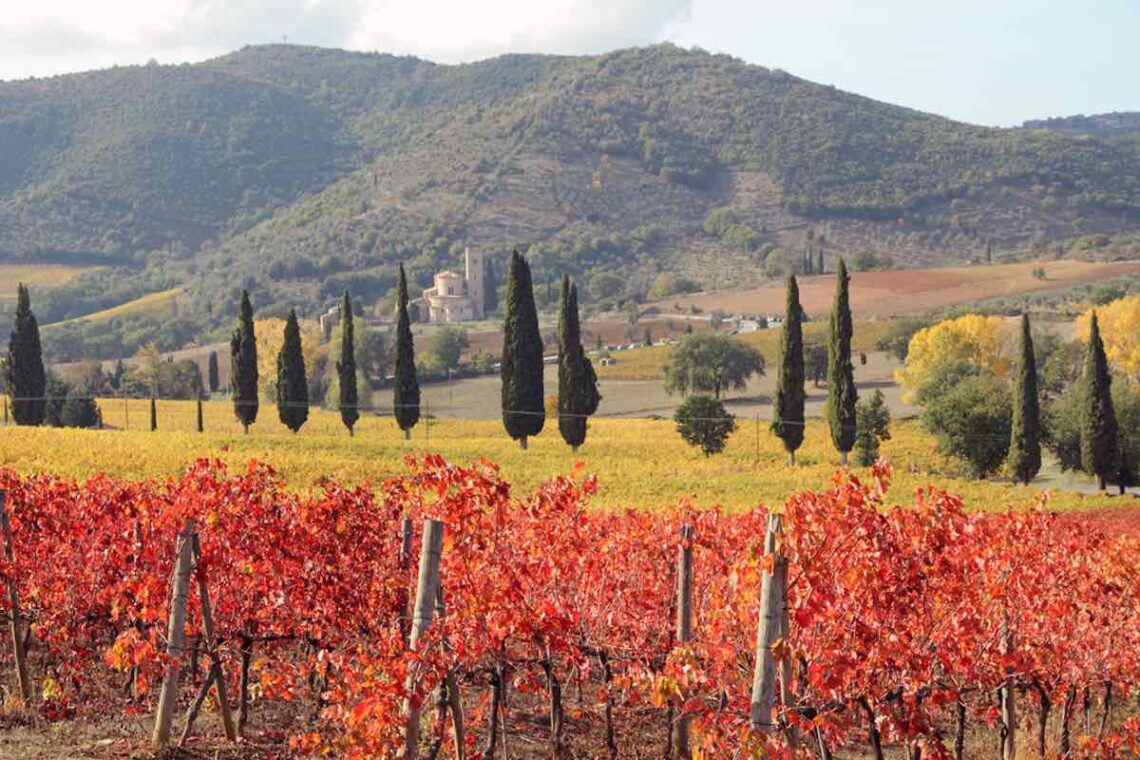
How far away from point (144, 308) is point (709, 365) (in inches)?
4465

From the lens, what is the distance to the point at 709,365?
87.4 meters

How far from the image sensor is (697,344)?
88.8 metres

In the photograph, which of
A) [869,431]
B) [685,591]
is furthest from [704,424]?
[685,591]

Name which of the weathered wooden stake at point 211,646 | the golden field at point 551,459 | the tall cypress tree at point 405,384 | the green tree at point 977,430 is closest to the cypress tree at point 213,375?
the golden field at point 551,459

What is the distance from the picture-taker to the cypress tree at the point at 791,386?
50250 mm

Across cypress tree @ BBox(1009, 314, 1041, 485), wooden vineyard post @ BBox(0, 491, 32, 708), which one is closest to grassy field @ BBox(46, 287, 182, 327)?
cypress tree @ BBox(1009, 314, 1041, 485)

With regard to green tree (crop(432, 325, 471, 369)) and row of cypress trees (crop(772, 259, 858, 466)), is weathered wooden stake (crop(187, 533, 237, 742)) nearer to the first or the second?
row of cypress trees (crop(772, 259, 858, 466))

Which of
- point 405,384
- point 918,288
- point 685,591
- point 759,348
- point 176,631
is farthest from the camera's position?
point 918,288

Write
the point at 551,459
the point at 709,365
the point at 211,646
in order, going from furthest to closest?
the point at 709,365 → the point at 551,459 → the point at 211,646

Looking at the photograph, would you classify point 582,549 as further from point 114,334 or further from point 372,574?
point 114,334

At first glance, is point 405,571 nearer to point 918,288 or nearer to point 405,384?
point 405,384

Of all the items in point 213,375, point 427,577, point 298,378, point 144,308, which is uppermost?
point 144,308

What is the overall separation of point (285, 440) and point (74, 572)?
31.1 meters

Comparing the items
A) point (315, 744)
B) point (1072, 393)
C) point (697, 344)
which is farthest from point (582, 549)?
point (697, 344)
